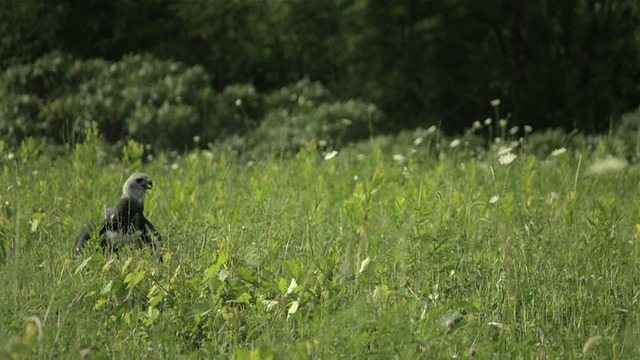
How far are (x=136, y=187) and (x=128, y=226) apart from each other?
0.87 ft

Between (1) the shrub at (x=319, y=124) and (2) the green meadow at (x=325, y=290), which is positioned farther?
(1) the shrub at (x=319, y=124)

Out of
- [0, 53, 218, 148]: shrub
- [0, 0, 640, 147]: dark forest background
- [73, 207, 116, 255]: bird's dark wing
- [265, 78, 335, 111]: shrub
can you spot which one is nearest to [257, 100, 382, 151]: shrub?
[0, 0, 640, 147]: dark forest background

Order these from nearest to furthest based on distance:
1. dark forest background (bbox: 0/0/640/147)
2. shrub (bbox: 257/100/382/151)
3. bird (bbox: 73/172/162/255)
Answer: bird (bbox: 73/172/162/255) < shrub (bbox: 257/100/382/151) < dark forest background (bbox: 0/0/640/147)

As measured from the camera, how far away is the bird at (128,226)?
416cm

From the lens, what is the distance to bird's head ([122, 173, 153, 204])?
4.38 m

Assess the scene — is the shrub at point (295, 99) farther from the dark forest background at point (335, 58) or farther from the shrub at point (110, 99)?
the shrub at point (110, 99)

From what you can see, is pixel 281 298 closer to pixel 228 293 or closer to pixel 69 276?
pixel 228 293

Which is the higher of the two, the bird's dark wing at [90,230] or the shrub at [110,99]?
the bird's dark wing at [90,230]

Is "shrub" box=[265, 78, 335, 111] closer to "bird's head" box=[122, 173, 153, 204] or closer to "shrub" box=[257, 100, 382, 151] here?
"shrub" box=[257, 100, 382, 151]

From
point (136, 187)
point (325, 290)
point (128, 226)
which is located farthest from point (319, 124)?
point (325, 290)

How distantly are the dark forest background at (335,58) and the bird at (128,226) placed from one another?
347 inches

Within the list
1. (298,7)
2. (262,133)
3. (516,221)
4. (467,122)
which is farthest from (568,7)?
(516,221)

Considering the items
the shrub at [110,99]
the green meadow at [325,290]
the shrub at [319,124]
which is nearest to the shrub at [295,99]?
the shrub at [319,124]

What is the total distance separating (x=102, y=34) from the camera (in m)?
17.0
